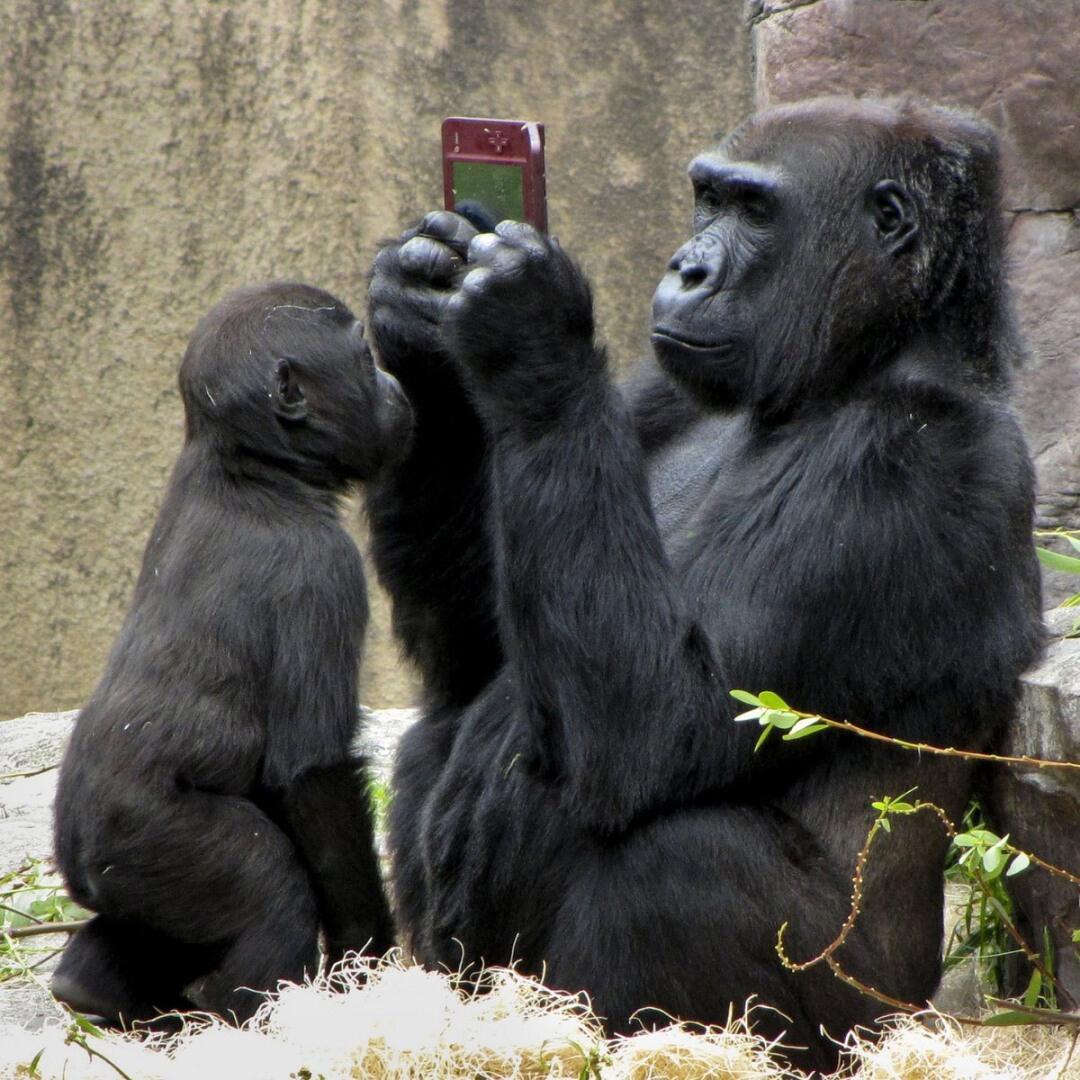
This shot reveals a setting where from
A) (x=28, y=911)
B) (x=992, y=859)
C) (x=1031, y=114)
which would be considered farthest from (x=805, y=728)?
(x=1031, y=114)

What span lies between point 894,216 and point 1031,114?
143 centimetres

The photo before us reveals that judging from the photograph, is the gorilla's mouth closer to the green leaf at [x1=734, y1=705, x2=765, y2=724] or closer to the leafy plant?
the green leaf at [x1=734, y1=705, x2=765, y2=724]

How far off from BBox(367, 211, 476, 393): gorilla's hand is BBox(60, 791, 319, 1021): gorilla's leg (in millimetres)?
822

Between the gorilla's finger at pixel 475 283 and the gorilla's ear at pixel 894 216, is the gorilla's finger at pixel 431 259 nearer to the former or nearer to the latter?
the gorilla's finger at pixel 475 283

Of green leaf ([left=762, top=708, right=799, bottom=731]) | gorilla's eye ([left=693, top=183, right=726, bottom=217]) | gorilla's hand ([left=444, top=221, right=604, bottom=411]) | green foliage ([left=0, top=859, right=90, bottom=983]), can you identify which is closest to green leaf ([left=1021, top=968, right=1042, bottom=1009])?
green leaf ([left=762, top=708, right=799, bottom=731])

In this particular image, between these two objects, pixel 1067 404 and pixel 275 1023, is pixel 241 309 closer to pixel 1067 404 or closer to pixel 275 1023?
pixel 275 1023

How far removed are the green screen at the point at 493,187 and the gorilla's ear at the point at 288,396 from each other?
0.42 m

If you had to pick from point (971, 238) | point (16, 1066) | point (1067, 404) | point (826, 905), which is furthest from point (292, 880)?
point (1067, 404)

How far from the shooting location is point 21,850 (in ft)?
12.5

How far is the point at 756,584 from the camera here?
2449 millimetres

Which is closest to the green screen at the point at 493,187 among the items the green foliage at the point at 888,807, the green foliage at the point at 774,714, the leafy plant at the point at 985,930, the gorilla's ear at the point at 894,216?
the gorilla's ear at the point at 894,216

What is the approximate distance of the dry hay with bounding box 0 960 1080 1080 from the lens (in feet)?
7.30

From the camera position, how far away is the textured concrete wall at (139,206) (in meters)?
5.60

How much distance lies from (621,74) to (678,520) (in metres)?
3.64
